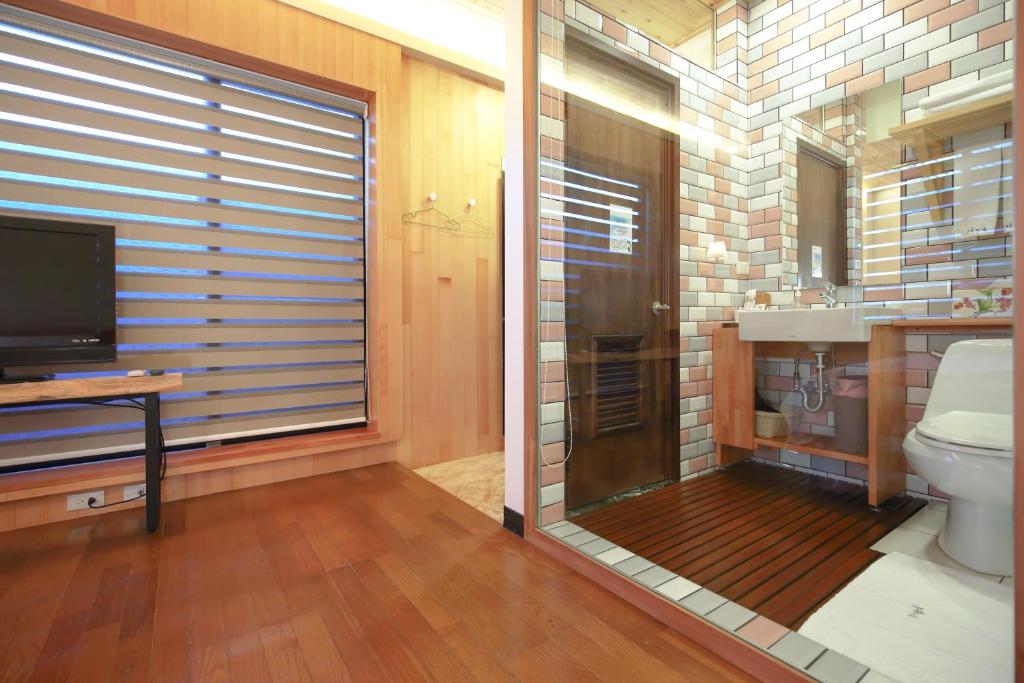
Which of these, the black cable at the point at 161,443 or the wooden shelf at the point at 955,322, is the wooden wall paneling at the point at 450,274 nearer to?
the black cable at the point at 161,443

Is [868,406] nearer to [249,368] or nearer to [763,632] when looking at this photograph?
[763,632]

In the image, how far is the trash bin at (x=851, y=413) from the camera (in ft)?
5.44

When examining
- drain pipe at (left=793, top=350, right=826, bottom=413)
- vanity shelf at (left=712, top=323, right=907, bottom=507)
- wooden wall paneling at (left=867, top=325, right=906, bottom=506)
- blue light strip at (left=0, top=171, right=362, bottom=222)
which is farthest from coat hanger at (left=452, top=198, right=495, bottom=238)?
wooden wall paneling at (left=867, top=325, right=906, bottom=506)

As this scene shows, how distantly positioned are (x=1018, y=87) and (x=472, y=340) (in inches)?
107

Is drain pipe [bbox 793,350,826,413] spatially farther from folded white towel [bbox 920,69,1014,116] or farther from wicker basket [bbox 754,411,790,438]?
folded white towel [bbox 920,69,1014,116]

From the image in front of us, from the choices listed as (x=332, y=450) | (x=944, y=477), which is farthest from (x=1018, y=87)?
(x=332, y=450)

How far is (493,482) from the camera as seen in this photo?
2729mm

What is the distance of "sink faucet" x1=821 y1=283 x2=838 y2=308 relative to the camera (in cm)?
182

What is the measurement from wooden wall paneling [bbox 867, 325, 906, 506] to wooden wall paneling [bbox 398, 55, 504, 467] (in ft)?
7.25

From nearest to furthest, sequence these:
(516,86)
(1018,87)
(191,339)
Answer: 1. (1018,87)
2. (516,86)
3. (191,339)

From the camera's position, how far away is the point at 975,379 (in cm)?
104

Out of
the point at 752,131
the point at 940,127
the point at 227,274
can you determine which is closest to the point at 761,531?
the point at 940,127

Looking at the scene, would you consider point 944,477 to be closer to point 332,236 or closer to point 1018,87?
point 1018,87

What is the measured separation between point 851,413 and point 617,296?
968mm
